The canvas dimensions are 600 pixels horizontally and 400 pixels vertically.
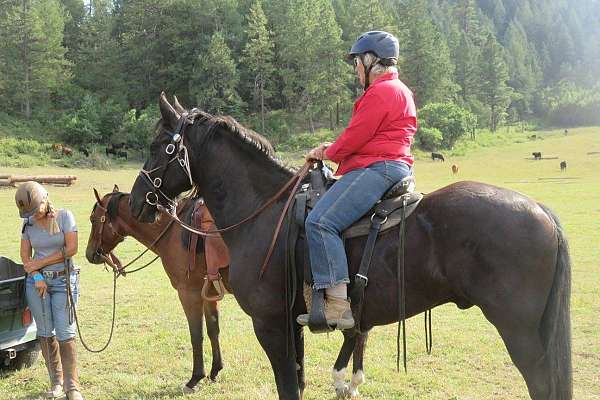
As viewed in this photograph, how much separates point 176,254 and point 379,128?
3456mm

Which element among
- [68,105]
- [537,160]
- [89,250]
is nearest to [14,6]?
[68,105]

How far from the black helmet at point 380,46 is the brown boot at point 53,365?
15.2 ft

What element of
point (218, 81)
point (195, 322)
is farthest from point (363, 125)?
point (218, 81)

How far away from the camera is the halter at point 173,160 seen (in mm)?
4485

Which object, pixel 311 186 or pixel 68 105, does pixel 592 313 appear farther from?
pixel 68 105

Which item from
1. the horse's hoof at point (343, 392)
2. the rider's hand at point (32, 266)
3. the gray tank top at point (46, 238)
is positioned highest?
the gray tank top at point (46, 238)

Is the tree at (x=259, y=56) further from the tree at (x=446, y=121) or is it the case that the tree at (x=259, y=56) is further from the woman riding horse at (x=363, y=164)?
the woman riding horse at (x=363, y=164)

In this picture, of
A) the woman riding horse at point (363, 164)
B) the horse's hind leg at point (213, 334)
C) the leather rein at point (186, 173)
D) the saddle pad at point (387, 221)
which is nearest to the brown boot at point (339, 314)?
the woman riding horse at point (363, 164)

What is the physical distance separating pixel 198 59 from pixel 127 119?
41.3 feet

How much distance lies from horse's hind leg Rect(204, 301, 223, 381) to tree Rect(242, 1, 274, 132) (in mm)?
53391

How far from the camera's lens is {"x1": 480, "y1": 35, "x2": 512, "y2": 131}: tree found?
8425 cm

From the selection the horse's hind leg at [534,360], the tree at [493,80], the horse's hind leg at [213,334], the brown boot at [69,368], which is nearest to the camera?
the horse's hind leg at [534,360]

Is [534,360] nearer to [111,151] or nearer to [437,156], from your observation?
[111,151]

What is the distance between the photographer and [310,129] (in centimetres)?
6206
